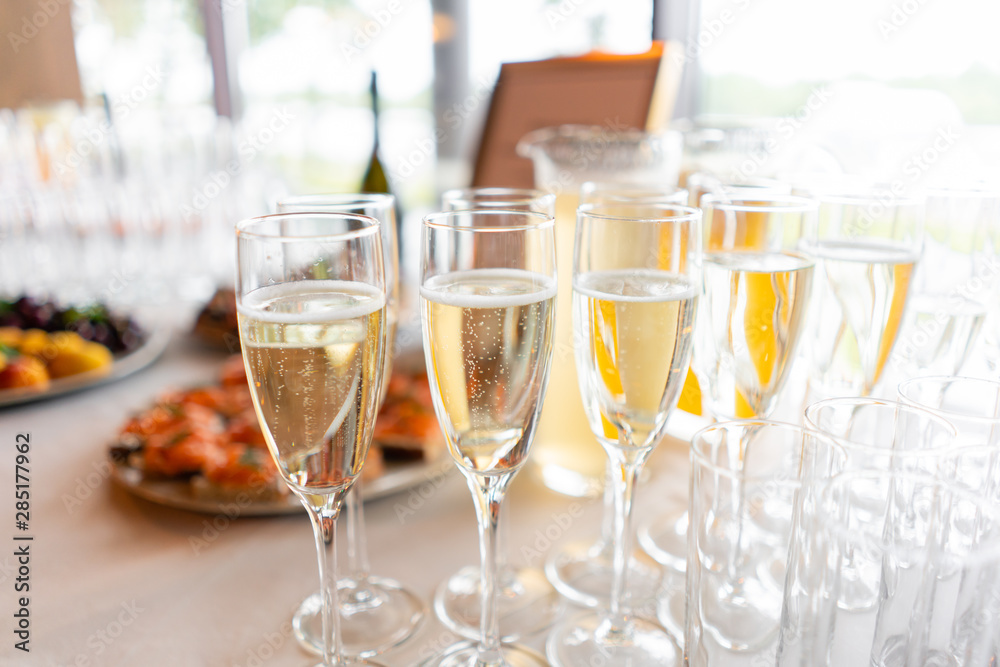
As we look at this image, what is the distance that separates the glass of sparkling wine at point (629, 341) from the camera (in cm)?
64

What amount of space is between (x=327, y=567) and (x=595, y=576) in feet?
1.20

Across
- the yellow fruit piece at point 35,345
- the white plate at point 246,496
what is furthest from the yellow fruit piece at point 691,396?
the yellow fruit piece at point 35,345

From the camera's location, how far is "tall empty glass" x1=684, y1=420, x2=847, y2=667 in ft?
1.66

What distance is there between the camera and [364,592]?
811 mm

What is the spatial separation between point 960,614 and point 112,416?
3.80 ft

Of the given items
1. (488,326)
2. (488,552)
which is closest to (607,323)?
(488,326)

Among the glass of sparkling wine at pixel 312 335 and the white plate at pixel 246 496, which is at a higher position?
the glass of sparkling wine at pixel 312 335

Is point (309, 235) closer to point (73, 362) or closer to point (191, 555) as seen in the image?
point (191, 555)

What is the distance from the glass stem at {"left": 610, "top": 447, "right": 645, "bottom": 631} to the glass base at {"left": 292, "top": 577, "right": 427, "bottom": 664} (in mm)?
203

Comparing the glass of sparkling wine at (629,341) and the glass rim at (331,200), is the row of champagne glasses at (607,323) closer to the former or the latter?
the glass of sparkling wine at (629,341)

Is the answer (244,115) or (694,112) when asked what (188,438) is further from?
(244,115)

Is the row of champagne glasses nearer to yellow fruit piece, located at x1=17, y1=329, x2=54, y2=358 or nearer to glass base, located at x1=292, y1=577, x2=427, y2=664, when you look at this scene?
glass base, located at x1=292, y1=577, x2=427, y2=664

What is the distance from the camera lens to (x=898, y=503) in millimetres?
474

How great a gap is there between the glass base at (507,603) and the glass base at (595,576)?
19 millimetres
